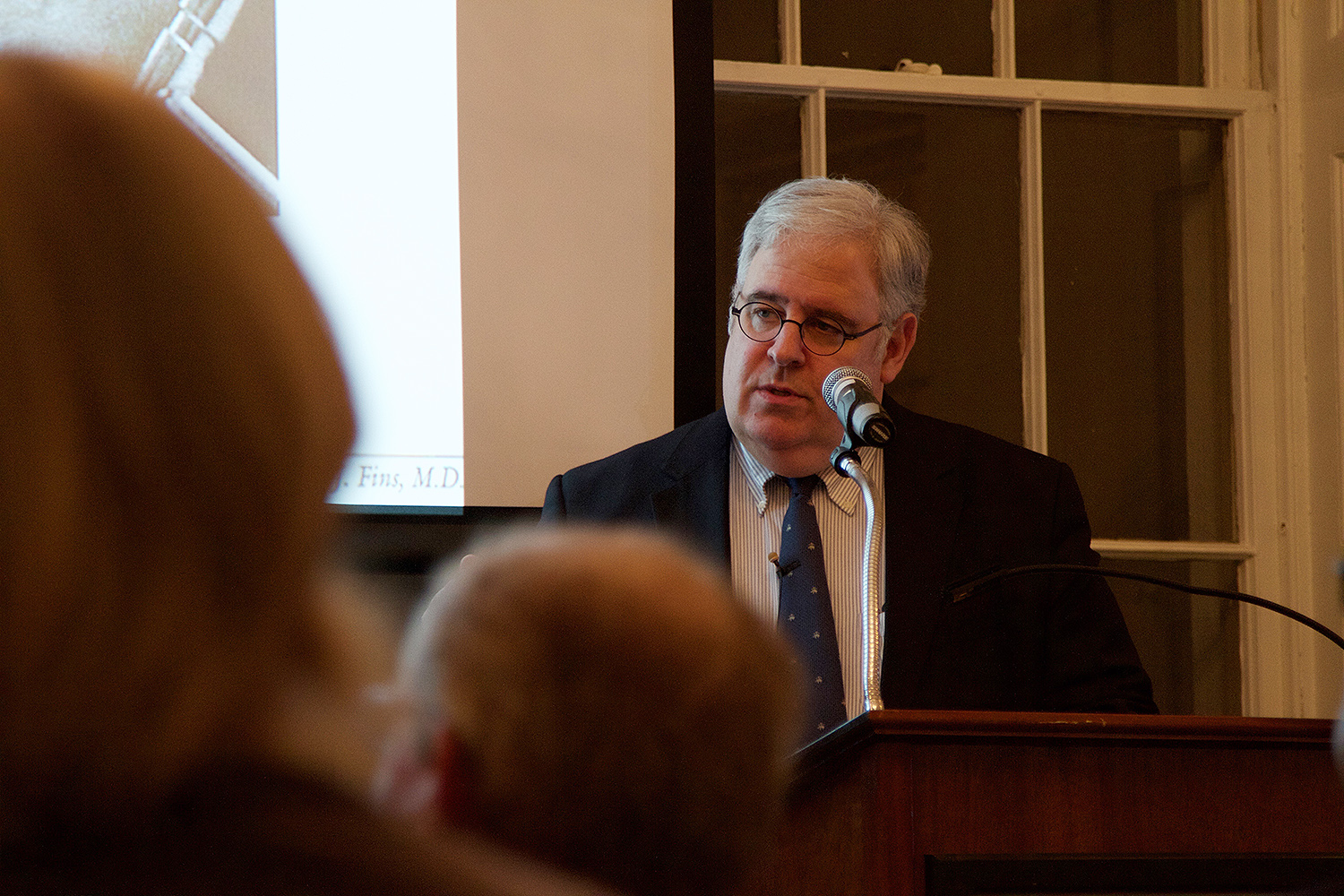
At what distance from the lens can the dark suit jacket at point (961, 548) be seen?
85.0 inches

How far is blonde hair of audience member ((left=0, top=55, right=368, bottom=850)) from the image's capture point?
0.43 m

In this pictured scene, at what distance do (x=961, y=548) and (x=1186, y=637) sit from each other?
1.24 metres

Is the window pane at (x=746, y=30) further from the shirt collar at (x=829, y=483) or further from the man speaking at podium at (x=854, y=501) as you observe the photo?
the shirt collar at (x=829, y=483)

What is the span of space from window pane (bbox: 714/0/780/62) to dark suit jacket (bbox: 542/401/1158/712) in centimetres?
110

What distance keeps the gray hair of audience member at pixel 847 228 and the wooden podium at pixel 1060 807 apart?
1125 mm

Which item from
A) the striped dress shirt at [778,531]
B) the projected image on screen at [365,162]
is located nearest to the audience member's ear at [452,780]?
the striped dress shirt at [778,531]

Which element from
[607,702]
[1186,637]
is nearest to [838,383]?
[607,702]

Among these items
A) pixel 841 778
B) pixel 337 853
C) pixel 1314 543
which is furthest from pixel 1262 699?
pixel 337 853

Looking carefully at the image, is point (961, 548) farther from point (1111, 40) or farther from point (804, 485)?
point (1111, 40)

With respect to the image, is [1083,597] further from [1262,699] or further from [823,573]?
[1262,699]

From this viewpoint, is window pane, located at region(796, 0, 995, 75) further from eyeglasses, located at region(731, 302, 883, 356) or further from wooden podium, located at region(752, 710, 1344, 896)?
wooden podium, located at region(752, 710, 1344, 896)

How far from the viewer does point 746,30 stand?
3154 millimetres

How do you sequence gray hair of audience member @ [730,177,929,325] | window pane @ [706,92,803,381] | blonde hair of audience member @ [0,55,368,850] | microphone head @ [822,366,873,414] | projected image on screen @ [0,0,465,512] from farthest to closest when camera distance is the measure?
window pane @ [706,92,803,381], projected image on screen @ [0,0,465,512], gray hair of audience member @ [730,177,929,325], microphone head @ [822,366,873,414], blonde hair of audience member @ [0,55,368,850]

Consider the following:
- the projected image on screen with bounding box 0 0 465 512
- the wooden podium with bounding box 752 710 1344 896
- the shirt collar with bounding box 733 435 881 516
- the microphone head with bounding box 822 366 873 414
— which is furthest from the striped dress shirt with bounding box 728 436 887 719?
the wooden podium with bounding box 752 710 1344 896
